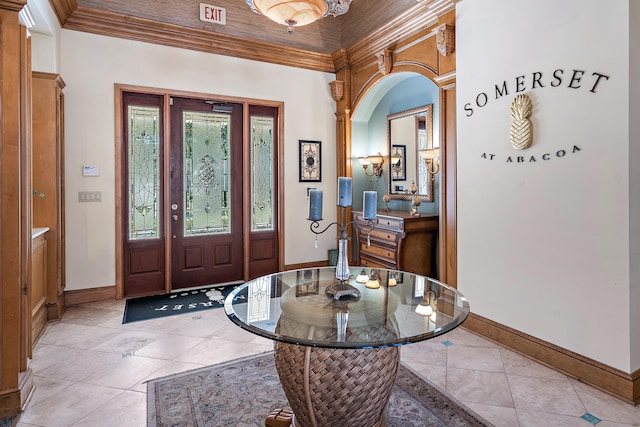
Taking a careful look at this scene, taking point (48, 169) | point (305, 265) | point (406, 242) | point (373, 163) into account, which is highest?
point (373, 163)

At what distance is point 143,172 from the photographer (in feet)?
14.7

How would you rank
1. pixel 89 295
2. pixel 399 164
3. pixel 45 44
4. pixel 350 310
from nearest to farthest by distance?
pixel 350 310, pixel 45 44, pixel 89 295, pixel 399 164

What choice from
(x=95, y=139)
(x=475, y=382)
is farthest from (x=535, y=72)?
(x=95, y=139)

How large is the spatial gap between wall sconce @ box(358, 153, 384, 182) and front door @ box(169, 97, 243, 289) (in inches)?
67.1

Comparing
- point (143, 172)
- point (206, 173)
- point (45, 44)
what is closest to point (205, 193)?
point (206, 173)

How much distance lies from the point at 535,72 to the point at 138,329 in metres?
3.88

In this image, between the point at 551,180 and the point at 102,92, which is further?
the point at 102,92

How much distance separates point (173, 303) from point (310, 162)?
8.40ft

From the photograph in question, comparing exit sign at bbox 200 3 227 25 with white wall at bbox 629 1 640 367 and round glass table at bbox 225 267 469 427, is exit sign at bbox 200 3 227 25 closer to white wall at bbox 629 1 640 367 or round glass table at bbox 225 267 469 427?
round glass table at bbox 225 267 469 427

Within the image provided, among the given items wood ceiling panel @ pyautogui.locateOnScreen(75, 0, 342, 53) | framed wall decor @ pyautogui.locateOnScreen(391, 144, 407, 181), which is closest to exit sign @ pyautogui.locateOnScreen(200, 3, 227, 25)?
wood ceiling panel @ pyautogui.locateOnScreen(75, 0, 342, 53)

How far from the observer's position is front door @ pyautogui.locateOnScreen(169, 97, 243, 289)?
4633 mm

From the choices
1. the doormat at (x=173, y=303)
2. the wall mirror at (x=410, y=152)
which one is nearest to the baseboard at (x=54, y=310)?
the doormat at (x=173, y=303)

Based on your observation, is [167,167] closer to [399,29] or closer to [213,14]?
[213,14]

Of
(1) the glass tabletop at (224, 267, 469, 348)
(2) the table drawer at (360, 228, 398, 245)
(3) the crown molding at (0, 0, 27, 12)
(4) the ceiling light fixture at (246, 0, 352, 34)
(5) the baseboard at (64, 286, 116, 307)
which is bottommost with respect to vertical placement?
(5) the baseboard at (64, 286, 116, 307)
